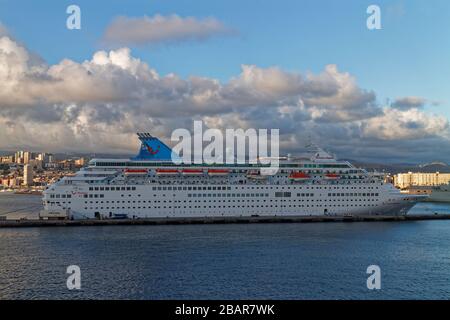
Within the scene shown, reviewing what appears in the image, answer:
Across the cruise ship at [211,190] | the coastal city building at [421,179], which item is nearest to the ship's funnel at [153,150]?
the cruise ship at [211,190]

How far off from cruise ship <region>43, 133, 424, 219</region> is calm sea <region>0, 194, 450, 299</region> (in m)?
4.84

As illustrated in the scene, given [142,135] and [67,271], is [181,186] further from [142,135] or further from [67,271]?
[67,271]

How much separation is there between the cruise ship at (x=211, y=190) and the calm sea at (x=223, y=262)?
15.9 feet

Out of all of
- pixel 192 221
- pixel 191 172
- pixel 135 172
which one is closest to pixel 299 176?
pixel 191 172

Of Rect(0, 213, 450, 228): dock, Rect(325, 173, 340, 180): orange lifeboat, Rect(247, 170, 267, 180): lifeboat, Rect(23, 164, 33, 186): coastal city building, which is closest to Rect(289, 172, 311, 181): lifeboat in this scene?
Rect(325, 173, 340, 180): orange lifeboat

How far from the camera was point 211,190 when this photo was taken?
41312 mm

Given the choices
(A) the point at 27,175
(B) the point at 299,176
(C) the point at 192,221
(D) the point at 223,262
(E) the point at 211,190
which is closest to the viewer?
(D) the point at 223,262

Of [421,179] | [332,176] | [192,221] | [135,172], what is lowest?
[192,221]

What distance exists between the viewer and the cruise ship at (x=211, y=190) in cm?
4012

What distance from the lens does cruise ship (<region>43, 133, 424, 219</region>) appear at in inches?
1580

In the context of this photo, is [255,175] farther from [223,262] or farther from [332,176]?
[223,262]

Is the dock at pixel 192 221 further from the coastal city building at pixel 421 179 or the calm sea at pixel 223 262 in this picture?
the coastal city building at pixel 421 179

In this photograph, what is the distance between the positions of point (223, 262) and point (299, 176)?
21.7 meters

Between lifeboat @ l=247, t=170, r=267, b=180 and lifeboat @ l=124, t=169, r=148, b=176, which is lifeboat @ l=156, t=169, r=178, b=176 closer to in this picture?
lifeboat @ l=124, t=169, r=148, b=176
